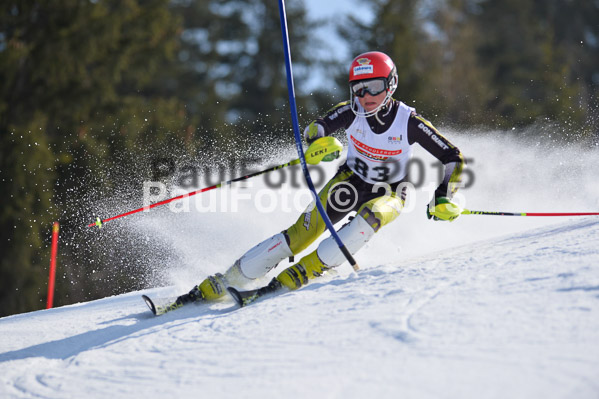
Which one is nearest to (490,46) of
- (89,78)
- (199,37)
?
(199,37)

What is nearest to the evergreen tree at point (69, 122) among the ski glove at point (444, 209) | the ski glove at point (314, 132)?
the ski glove at point (314, 132)

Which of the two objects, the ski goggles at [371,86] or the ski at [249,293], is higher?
the ski goggles at [371,86]

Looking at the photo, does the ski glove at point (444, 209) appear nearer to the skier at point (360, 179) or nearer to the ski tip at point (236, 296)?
the skier at point (360, 179)

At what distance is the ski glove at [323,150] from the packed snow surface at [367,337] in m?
0.87

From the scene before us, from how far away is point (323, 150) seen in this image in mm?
4695

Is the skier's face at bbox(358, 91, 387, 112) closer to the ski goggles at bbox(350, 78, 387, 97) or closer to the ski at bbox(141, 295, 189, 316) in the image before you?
the ski goggles at bbox(350, 78, 387, 97)

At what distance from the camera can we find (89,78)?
1698cm

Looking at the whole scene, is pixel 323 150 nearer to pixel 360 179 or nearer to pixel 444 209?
pixel 360 179

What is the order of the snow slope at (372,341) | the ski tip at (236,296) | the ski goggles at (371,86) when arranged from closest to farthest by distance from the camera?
1. the snow slope at (372,341)
2. the ski tip at (236,296)
3. the ski goggles at (371,86)

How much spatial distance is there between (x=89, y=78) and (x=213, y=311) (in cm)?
1417

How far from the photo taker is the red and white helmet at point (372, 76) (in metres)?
4.78

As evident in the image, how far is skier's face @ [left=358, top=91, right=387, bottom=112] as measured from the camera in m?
4.83

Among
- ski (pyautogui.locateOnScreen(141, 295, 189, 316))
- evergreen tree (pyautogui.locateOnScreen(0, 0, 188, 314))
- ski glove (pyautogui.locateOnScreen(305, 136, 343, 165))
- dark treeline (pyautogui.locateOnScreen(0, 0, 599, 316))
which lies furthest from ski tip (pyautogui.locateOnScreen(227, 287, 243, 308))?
evergreen tree (pyautogui.locateOnScreen(0, 0, 188, 314))

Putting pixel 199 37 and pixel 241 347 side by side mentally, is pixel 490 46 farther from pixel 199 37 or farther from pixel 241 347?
pixel 241 347
